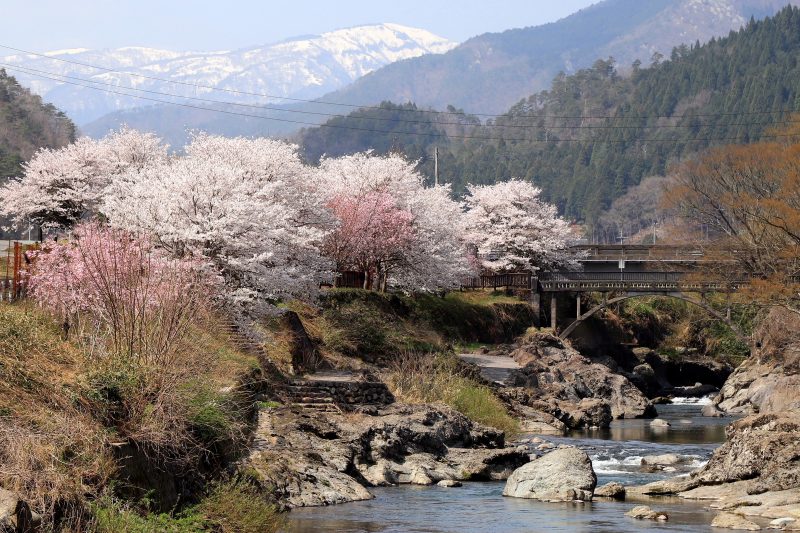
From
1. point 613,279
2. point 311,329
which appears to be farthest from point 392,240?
point 613,279

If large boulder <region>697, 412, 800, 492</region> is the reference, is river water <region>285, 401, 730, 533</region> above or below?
below

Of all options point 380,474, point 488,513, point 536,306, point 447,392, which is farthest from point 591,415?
point 536,306

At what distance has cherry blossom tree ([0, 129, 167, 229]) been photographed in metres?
62.3

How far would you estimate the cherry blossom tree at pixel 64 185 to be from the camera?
62312 millimetres

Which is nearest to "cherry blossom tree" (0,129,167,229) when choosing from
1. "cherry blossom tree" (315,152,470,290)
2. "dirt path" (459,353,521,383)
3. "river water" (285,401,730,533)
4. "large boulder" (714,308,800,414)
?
"cherry blossom tree" (315,152,470,290)

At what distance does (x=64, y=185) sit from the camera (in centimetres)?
6344

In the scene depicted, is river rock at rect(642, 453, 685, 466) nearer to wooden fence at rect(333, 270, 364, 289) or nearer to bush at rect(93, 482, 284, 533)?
bush at rect(93, 482, 284, 533)

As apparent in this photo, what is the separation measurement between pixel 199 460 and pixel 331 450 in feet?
32.0

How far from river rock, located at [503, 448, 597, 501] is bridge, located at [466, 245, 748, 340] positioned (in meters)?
34.3

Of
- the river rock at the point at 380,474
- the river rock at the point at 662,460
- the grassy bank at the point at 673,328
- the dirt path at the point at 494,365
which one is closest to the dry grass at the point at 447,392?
the river rock at the point at 662,460

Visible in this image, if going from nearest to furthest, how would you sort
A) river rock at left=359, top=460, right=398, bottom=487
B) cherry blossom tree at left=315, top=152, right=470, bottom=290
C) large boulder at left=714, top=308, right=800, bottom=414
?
river rock at left=359, top=460, right=398, bottom=487 → large boulder at left=714, top=308, right=800, bottom=414 → cherry blossom tree at left=315, top=152, right=470, bottom=290

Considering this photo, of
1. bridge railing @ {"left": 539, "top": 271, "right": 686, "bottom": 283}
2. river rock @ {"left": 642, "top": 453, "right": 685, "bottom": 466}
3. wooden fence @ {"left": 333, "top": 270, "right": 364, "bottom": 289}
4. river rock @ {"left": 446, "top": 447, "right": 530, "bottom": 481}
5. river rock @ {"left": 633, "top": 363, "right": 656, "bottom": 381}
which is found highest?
wooden fence @ {"left": 333, "top": 270, "right": 364, "bottom": 289}

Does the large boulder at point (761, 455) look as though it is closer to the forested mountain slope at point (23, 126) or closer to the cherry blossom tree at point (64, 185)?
the cherry blossom tree at point (64, 185)

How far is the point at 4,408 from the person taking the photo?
59.7 feet
